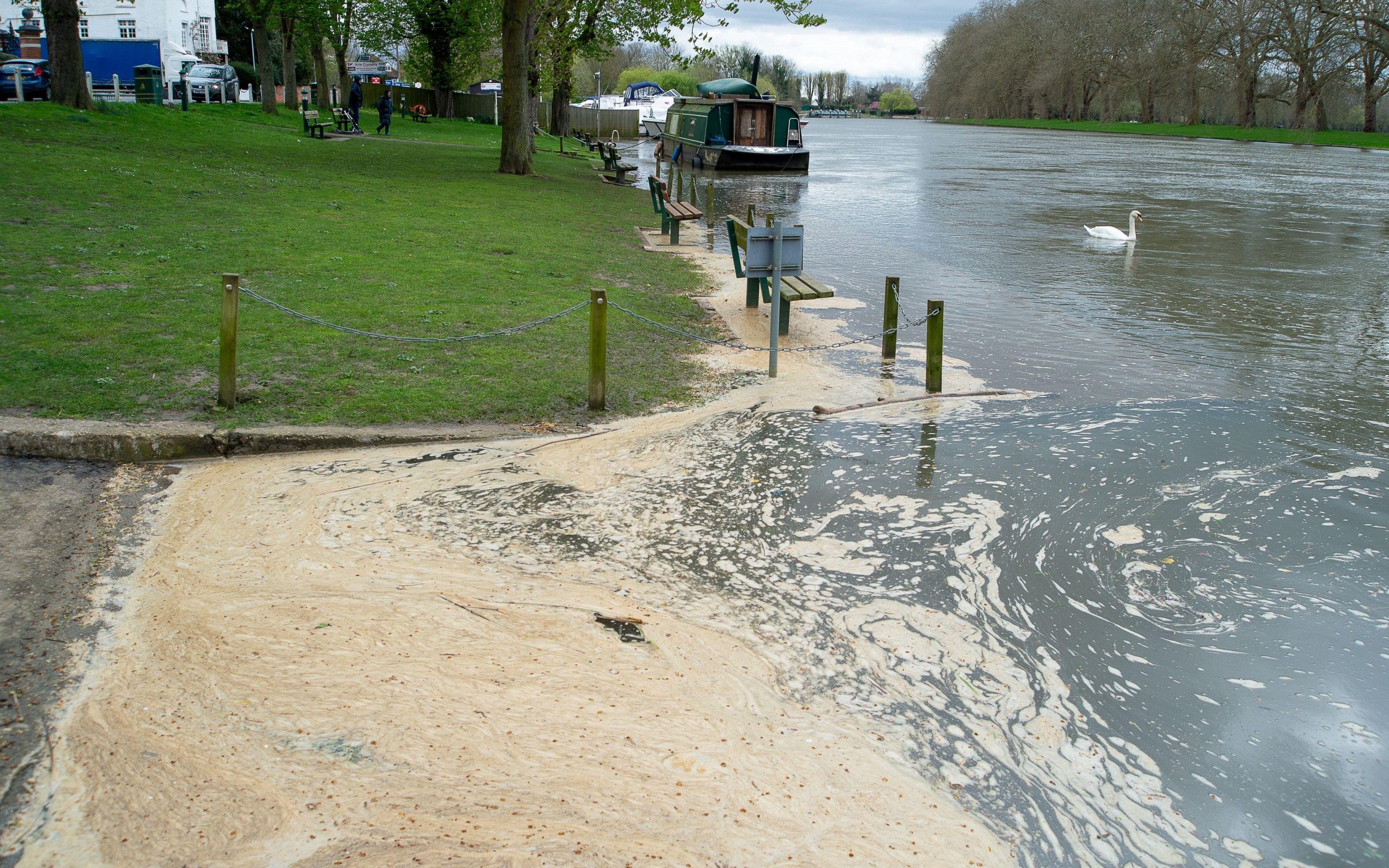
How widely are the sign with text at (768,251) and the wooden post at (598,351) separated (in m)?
1.65

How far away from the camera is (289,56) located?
38406 mm

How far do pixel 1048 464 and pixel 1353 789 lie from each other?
364cm

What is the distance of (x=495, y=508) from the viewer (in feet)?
20.4

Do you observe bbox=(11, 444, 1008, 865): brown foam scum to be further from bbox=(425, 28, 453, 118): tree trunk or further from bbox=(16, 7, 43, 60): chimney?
bbox=(425, 28, 453, 118): tree trunk

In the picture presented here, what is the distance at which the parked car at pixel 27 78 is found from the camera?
25.9m

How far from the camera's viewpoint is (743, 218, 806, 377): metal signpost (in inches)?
352

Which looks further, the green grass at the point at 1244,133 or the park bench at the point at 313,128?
the green grass at the point at 1244,133

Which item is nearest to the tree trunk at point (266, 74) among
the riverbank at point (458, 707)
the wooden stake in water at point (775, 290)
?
the wooden stake in water at point (775, 290)

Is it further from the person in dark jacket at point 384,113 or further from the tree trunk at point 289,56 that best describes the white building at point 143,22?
the person in dark jacket at point 384,113

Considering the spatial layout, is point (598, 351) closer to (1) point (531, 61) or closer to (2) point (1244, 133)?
(1) point (531, 61)

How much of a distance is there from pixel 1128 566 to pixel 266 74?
1328 inches

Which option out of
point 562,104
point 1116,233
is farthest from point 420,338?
point 562,104

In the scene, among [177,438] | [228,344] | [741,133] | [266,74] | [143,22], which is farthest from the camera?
[143,22]

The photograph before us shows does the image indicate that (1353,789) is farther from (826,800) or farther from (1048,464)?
(1048,464)
